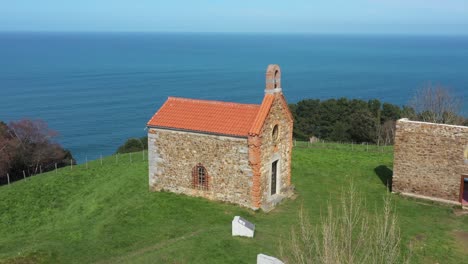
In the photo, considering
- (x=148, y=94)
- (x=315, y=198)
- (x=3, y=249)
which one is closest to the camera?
(x=3, y=249)

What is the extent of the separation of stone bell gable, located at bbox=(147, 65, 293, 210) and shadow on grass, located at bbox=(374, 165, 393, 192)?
699cm

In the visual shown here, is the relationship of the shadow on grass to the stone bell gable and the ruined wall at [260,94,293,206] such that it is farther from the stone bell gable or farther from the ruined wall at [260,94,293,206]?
the stone bell gable

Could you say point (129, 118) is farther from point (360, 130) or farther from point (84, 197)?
point (84, 197)

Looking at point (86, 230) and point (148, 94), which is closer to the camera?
point (86, 230)

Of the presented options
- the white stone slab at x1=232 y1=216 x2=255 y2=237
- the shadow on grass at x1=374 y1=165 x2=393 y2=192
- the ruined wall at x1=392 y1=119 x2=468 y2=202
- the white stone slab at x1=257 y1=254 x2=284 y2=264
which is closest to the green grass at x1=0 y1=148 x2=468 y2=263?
the shadow on grass at x1=374 y1=165 x2=393 y2=192

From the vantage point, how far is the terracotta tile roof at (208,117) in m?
25.2

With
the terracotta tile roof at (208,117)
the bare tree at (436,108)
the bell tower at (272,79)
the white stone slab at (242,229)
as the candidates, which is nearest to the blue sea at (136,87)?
the bare tree at (436,108)

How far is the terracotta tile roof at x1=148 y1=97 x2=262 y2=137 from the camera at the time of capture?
82.7 ft

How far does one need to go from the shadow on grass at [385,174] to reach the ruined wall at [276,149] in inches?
271

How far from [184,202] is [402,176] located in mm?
13250

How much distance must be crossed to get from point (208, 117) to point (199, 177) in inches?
136

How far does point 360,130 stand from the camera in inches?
2330

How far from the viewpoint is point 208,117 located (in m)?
26.5

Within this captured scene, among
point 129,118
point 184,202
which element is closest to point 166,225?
point 184,202
